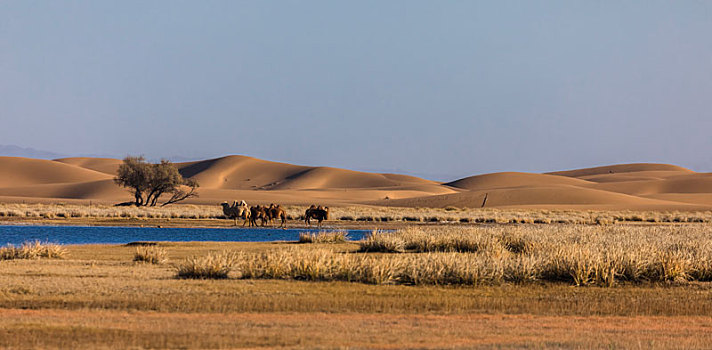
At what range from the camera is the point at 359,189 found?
16112cm

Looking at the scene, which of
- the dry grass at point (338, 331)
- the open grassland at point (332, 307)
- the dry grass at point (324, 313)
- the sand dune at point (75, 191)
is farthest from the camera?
the sand dune at point (75, 191)

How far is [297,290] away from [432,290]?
285 cm

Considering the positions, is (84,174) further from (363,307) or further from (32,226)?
(363,307)

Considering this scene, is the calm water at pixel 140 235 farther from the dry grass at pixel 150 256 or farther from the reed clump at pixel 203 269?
the reed clump at pixel 203 269

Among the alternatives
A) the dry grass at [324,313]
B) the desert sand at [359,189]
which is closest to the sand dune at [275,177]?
the desert sand at [359,189]

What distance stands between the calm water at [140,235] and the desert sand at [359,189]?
5652 centimetres

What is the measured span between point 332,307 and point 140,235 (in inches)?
1107

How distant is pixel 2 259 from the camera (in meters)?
22.8

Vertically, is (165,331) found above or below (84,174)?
below

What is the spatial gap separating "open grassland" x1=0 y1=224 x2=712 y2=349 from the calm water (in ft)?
49.0

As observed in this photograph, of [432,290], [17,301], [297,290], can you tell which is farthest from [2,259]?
[432,290]

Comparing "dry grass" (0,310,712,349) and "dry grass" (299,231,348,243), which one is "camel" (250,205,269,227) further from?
"dry grass" (0,310,712,349)

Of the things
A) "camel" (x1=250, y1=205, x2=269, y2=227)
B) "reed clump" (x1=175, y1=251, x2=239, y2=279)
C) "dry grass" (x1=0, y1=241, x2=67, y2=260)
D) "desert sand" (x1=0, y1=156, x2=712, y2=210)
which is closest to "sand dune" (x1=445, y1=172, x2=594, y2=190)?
"desert sand" (x1=0, y1=156, x2=712, y2=210)

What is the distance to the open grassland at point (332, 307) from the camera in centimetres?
1191
